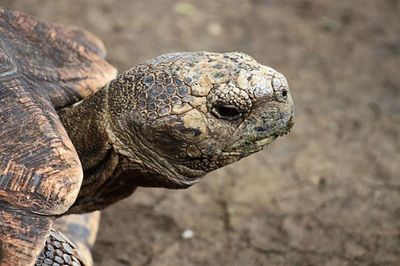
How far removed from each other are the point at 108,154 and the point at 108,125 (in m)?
0.12

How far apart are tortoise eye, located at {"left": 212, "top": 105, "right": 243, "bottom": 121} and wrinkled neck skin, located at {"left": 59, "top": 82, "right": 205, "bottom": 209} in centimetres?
26

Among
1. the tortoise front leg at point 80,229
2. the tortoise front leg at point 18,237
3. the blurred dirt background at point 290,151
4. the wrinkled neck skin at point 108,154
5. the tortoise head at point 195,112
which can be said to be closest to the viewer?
the tortoise front leg at point 18,237

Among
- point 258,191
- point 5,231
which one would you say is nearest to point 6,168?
point 5,231

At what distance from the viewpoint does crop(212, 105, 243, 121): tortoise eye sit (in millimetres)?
2414

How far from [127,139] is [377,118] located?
2658mm

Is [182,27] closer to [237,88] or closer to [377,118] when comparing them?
[377,118]

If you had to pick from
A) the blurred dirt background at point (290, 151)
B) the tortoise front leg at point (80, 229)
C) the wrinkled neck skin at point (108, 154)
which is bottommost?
the blurred dirt background at point (290, 151)

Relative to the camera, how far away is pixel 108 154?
2598 millimetres

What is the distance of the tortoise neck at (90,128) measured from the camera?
2574mm

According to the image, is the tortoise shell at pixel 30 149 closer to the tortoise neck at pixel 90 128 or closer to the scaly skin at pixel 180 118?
the tortoise neck at pixel 90 128

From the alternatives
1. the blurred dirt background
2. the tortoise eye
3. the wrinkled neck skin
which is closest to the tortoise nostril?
the tortoise eye

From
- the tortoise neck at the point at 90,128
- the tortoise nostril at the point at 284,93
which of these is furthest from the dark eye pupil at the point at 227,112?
the tortoise neck at the point at 90,128

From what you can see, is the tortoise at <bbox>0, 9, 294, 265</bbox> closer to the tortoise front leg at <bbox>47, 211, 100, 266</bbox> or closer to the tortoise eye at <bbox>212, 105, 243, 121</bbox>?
the tortoise eye at <bbox>212, 105, 243, 121</bbox>

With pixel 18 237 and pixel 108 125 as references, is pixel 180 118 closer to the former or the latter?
pixel 108 125
